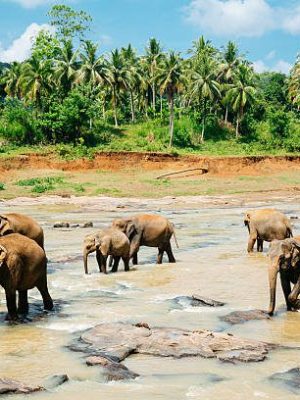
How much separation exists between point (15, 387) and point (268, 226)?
37.2 ft

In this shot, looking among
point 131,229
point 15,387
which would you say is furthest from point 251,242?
point 15,387

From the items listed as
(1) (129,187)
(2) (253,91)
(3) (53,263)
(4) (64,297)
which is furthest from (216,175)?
→ (4) (64,297)

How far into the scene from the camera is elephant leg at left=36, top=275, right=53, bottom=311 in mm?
10215

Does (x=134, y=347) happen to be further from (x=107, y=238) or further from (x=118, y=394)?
(x=107, y=238)

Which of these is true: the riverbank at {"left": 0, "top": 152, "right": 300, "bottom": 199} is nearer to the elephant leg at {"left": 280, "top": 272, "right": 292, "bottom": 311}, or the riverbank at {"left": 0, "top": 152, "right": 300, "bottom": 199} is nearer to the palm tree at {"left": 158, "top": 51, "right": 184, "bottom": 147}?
the palm tree at {"left": 158, "top": 51, "right": 184, "bottom": 147}

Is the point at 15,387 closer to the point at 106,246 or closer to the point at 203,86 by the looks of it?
the point at 106,246

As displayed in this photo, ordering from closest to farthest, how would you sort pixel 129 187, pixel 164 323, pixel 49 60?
pixel 164 323 → pixel 129 187 → pixel 49 60

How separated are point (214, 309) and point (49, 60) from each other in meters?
53.0

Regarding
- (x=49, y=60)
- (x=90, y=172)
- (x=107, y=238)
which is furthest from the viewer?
(x=49, y=60)

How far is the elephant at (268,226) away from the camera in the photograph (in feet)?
55.2

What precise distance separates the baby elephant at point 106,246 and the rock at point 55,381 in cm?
651

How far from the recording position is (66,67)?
199 feet

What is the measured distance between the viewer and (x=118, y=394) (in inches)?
270

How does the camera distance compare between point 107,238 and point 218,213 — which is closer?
point 107,238
